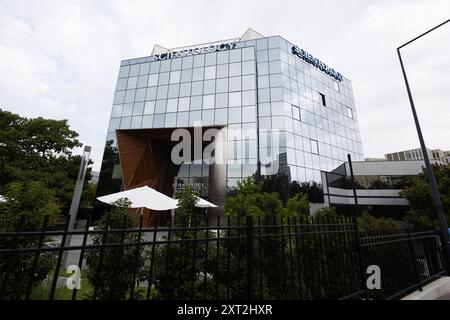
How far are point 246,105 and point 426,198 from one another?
18.2 metres

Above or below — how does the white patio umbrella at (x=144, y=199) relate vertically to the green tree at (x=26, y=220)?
above

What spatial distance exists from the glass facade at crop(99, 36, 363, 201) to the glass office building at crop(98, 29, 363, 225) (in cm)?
11

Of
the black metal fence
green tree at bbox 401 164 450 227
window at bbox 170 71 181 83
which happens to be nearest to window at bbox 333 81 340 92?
green tree at bbox 401 164 450 227

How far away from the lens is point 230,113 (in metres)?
25.1

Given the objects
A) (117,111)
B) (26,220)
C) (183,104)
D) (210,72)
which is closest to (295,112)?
(210,72)

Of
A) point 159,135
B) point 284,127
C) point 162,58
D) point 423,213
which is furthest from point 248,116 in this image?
point 423,213

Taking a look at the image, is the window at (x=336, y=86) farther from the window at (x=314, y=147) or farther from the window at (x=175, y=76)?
the window at (x=175, y=76)

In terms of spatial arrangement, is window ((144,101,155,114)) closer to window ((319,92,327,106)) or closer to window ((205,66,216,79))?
window ((205,66,216,79))

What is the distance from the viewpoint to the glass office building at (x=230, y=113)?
940 inches

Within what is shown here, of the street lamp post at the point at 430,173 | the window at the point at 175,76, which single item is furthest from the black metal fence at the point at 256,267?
the window at the point at 175,76

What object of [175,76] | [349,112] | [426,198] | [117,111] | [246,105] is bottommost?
[426,198]

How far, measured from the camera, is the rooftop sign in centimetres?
2932

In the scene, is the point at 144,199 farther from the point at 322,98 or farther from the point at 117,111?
the point at 322,98

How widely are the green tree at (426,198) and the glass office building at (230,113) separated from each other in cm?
848
